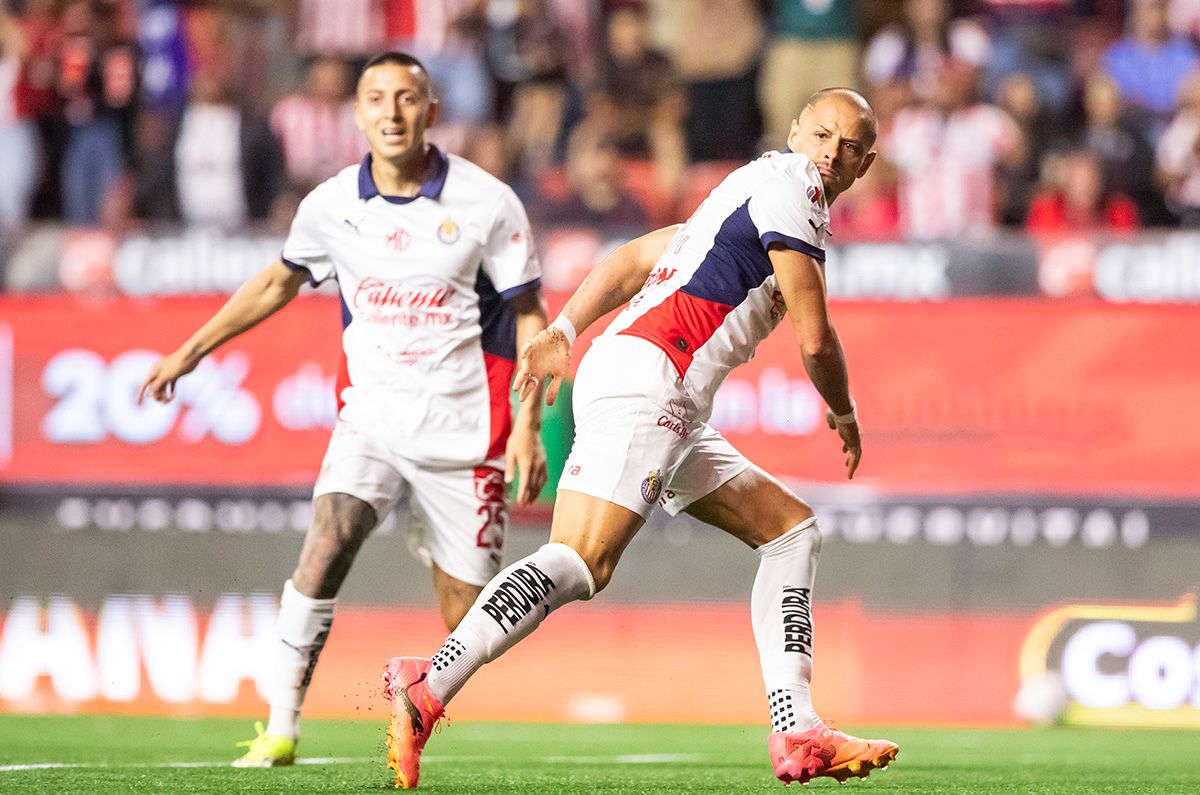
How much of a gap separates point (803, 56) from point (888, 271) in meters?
3.47

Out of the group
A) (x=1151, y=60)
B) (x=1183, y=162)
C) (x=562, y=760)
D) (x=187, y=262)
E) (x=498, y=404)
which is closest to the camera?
(x=498, y=404)

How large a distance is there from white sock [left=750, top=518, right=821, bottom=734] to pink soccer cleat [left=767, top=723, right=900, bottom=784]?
6.8 inches

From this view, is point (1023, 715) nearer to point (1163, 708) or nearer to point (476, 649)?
point (1163, 708)

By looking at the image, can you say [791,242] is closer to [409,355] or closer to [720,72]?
[409,355]

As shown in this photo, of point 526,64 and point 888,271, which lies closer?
point 888,271

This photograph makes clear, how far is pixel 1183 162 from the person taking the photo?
12.5m

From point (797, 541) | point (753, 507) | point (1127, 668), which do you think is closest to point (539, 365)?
point (753, 507)

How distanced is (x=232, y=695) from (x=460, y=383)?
3.97 m

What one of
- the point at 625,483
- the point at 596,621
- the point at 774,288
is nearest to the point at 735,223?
the point at 774,288

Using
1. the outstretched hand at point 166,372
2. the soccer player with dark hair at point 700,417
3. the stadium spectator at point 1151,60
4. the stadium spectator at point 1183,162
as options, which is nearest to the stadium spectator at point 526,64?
the stadium spectator at point 1151,60

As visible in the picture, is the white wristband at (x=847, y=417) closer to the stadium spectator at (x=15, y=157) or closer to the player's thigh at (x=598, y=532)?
the player's thigh at (x=598, y=532)

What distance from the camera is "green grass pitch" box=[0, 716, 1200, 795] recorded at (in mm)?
6387

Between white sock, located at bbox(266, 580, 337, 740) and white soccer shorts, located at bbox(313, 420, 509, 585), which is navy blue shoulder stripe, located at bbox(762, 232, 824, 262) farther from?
white sock, located at bbox(266, 580, 337, 740)

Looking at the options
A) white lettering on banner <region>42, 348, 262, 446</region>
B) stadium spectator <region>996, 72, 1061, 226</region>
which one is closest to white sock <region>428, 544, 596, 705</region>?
white lettering on banner <region>42, 348, 262, 446</region>
